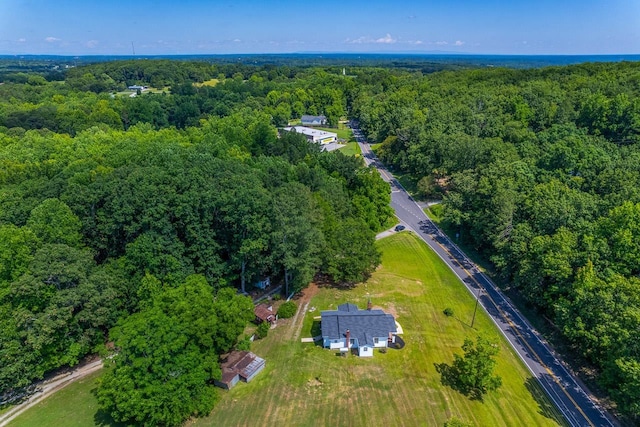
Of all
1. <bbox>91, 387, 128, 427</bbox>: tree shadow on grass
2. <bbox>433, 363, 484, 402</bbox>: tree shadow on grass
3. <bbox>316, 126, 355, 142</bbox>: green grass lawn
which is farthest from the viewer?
<bbox>316, 126, 355, 142</bbox>: green grass lawn

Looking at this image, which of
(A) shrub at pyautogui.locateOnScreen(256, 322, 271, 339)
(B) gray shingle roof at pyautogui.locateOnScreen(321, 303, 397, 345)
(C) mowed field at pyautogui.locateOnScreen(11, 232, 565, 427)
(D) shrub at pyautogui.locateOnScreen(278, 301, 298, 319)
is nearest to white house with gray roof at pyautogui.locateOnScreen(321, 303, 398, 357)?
(B) gray shingle roof at pyautogui.locateOnScreen(321, 303, 397, 345)

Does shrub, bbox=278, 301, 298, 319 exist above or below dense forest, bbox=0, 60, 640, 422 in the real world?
below

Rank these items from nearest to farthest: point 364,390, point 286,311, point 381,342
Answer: point 364,390 → point 381,342 → point 286,311

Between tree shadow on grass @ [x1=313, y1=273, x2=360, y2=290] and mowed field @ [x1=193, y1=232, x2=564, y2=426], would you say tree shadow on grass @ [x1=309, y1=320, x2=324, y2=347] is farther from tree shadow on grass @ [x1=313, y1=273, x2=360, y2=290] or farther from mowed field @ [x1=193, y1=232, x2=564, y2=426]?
tree shadow on grass @ [x1=313, y1=273, x2=360, y2=290]

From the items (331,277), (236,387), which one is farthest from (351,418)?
(331,277)

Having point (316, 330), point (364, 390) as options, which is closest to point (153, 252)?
point (316, 330)

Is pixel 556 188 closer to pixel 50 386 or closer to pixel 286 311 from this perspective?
pixel 286 311

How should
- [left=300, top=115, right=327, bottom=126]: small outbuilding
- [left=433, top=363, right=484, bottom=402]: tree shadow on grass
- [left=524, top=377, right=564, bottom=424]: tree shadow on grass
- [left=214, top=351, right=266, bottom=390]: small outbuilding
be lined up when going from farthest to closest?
[left=300, top=115, right=327, bottom=126]: small outbuilding
[left=214, top=351, right=266, bottom=390]: small outbuilding
[left=433, top=363, right=484, bottom=402]: tree shadow on grass
[left=524, top=377, right=564, bottom=424]: tree shadow on grass
